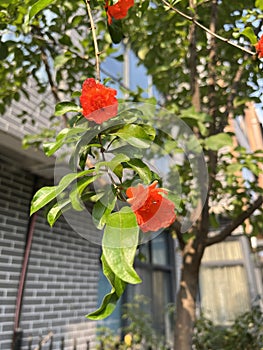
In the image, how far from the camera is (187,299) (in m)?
1.75

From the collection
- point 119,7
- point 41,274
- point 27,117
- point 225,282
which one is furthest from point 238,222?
point 225,282

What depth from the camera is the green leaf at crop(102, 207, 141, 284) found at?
16.3 inches

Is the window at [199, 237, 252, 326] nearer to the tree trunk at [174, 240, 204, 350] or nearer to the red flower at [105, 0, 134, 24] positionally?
the tree trunk at [174, 240, 204, 350]

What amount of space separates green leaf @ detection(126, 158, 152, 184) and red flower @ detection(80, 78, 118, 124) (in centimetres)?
10

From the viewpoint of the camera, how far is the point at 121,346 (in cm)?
324

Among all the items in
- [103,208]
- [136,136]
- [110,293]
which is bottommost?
[110,293]

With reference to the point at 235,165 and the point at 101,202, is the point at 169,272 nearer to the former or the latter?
the point at 235,165

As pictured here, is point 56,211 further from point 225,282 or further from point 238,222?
point 225,282

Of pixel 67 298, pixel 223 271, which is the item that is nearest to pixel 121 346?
pixel 67 298

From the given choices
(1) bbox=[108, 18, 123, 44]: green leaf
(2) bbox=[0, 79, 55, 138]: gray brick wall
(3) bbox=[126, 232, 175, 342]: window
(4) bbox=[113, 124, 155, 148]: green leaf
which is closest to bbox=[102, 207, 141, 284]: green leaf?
(4) bbox=[113, 124, 155, 148]: green leaf

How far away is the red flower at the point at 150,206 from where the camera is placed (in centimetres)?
50

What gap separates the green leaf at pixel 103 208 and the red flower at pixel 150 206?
0.03 meters

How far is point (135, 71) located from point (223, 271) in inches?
191

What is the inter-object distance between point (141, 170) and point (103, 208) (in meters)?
0.10
